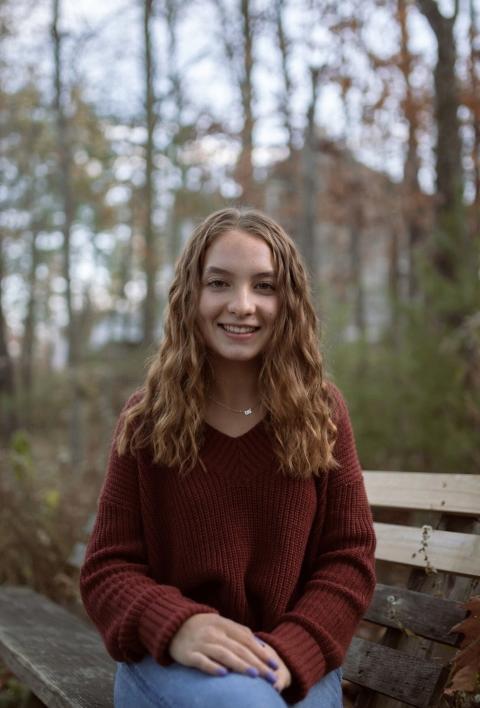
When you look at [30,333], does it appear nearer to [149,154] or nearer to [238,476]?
[149,154]

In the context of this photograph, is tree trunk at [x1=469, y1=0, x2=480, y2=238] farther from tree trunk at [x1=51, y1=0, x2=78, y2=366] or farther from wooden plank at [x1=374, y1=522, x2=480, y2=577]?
wooden plank at [x1=374, y1=522, x2=480, y2=577]

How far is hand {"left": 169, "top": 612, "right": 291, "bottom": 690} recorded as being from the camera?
1.89m

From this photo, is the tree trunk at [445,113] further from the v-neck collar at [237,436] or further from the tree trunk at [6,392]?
the tree trunk at [6,392]

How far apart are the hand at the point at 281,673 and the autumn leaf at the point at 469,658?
1.47 ft

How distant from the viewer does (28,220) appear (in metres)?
18.3

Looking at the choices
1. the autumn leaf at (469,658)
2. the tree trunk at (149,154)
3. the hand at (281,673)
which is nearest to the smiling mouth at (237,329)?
the hand at (281,673)

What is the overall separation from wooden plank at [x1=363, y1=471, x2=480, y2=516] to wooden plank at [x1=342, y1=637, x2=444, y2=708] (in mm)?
487

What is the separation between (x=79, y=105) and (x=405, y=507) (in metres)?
11.3

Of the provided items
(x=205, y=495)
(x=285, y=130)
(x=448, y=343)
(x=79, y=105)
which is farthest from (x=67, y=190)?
(x=205, y=495)

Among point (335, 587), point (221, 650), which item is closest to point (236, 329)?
point (335, 587)

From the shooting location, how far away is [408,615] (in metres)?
2.55

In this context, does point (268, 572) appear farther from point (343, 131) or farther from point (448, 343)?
point (343, 131)

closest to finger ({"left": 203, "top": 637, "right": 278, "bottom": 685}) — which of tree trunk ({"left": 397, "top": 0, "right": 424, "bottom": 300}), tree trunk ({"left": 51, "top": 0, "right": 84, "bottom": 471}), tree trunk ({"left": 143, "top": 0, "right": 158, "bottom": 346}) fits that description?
tree trunk ({"left": 51, "top": 0, "right": 84, "bottom": 471})

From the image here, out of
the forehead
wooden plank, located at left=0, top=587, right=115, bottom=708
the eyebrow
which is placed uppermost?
the forehead
